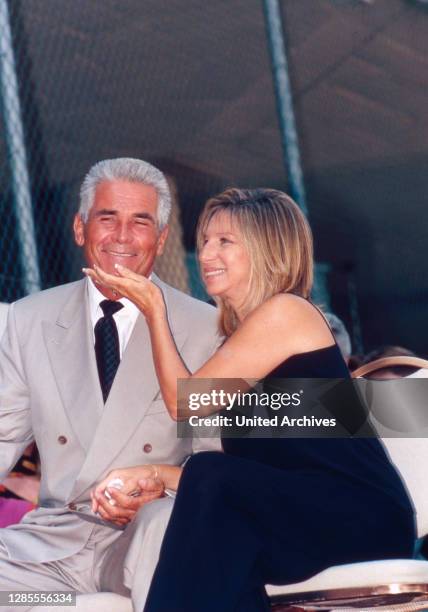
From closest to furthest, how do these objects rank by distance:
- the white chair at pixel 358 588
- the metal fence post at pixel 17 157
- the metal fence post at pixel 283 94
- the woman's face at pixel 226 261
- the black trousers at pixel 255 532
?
the black trousers at pixel 255 532
the white chair at pixel 358 588
the woman's face at pixel 226 261
the metal fence post at pixel 17 157
the metal fence post at pixel 283 94

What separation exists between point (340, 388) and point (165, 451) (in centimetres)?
40

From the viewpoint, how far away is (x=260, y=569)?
1753mm

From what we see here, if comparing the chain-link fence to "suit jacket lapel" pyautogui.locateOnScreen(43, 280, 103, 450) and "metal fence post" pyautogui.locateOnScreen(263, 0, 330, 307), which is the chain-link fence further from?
"suit jacket lapel" pyautogui.locateOnScreen(43, 280, 103, 450)

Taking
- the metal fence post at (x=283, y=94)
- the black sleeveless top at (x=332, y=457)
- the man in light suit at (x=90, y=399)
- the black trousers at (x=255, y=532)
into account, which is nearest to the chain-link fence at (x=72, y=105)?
the metal fence post at (x=283, y=94)

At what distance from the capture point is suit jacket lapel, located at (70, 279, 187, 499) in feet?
6.48

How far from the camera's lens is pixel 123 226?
2.22m

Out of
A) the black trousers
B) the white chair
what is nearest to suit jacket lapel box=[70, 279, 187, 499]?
the black trousers

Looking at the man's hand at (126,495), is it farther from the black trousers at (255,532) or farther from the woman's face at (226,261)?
the woman's face at (226,261)

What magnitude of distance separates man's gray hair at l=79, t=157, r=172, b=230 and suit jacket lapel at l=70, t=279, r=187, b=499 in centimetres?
35

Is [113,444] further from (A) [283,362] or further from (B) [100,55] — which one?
(B) [100,55]

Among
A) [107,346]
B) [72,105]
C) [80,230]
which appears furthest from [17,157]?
[72,105]

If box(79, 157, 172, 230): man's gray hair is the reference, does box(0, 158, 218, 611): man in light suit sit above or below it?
below

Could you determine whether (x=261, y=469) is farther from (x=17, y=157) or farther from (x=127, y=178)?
(x=17, y=157)

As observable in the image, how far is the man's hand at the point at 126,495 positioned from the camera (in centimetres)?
183
